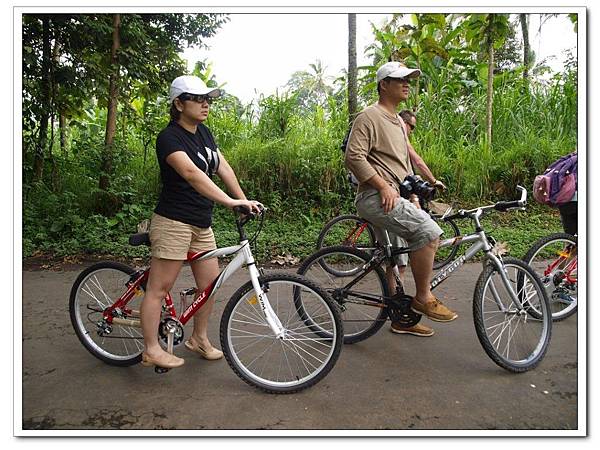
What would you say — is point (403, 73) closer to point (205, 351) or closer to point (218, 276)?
point (218, 276)

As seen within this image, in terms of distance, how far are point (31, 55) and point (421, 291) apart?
16.4 ft

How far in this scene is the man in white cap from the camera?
2.69 meters

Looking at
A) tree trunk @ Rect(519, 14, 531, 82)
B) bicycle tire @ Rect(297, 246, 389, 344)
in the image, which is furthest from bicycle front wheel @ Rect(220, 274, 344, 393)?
tree trunk @ Rect(519, 14, 531, 82)

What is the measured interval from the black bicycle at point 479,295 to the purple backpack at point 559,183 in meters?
0.62

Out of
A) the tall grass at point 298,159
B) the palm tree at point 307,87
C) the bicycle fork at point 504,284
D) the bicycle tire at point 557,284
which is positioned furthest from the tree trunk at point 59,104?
the bicycle tire at point 557,284

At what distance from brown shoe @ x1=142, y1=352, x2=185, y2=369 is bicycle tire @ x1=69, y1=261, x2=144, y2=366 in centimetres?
24

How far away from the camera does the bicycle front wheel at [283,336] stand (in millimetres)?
2414

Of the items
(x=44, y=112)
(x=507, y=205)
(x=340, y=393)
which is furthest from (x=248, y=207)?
(x=44, y=112)

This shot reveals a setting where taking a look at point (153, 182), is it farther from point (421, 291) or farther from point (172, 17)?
point (421, 291)

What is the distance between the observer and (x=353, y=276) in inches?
118

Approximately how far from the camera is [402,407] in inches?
89.9

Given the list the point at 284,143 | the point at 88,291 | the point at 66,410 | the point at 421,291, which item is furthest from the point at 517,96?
the point at 66,410

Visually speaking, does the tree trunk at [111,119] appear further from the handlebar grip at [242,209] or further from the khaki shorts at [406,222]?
the khaki shorts at [406,222]

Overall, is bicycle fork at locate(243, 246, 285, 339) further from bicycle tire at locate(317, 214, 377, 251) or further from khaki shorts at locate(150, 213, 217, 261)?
bicycle tire at locate(317, 214, 377, 251)
